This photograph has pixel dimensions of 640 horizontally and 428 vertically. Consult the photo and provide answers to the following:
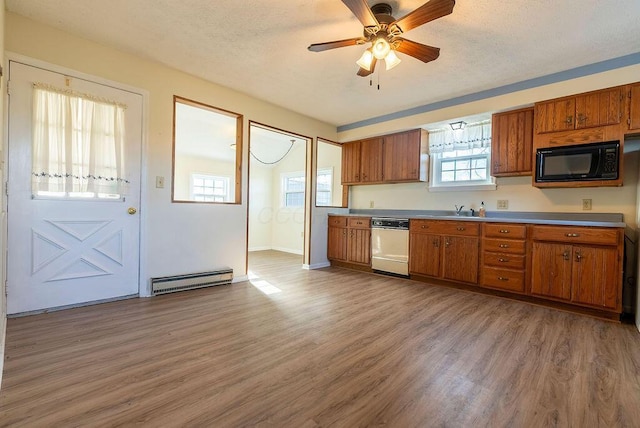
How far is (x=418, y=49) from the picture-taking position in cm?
230

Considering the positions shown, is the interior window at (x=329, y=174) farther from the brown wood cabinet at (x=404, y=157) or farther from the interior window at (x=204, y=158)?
the interior window at (x=204, y=158)

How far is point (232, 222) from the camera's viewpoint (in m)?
3.81

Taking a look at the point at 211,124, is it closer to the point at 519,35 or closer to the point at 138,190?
the point at 138,190

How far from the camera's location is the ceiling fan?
1.86m

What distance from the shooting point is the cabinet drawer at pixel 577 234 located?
8.63ft

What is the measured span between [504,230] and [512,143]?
3.51 feet

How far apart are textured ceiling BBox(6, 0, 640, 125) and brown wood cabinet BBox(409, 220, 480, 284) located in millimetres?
1730

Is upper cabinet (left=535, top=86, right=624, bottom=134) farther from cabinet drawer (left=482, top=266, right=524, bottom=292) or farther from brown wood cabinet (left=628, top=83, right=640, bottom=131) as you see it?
cabinet drawer (left=482, top=266, right=524, bottom=292)

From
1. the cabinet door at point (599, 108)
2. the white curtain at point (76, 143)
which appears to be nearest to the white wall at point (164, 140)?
the white curtain at point (76, 143)

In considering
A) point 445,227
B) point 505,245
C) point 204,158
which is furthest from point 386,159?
point 204,158

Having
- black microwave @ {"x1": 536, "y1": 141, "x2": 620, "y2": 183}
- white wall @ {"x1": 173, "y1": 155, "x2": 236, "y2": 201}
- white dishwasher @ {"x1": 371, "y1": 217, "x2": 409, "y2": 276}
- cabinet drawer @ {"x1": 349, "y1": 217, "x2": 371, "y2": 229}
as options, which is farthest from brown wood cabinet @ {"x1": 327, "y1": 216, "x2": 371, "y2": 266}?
white wall @ {"x1": 173, "y1": 155, "x2": 236, "y2": 201}

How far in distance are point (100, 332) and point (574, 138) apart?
465cm

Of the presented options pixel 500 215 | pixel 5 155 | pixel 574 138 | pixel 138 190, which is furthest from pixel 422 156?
pixel 5 155

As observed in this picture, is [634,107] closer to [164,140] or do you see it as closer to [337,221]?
[337,221]
